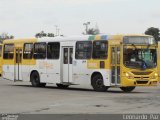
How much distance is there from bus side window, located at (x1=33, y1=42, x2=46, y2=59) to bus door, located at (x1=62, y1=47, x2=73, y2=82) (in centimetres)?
184

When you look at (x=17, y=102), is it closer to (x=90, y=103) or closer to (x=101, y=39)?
(x=90, y=103)

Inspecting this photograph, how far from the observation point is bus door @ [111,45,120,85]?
25.1 meters

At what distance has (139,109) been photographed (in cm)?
1694

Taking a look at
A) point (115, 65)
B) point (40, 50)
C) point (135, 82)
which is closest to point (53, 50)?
point (40, 50)

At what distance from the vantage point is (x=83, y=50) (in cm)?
2706

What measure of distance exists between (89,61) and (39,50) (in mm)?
4546

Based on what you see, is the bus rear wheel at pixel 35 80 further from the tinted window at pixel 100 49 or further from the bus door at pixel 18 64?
the tinted window at pixel 100 49

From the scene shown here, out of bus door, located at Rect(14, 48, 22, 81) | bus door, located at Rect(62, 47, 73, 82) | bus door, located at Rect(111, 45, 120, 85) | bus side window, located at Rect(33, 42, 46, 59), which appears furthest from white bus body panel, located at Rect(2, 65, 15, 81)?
bus door, located at Rect(111, 45, 120, 85)

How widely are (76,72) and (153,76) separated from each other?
4139 mm

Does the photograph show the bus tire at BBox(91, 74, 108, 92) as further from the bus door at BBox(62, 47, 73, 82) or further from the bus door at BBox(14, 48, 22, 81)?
the bus door at BBox(14, 48, 22, 81)

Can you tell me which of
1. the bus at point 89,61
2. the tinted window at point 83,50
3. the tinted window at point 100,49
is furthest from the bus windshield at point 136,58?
the tinted window at point 83,50

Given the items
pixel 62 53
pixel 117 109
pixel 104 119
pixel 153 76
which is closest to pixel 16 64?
pixel 62 53

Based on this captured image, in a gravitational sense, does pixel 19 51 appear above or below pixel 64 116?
above

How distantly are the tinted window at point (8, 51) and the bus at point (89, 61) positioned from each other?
595 mm
